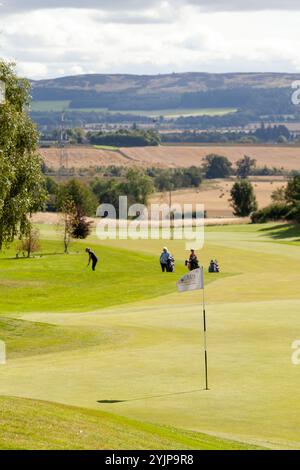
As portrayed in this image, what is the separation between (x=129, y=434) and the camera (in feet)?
66.5

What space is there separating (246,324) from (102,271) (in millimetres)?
24740

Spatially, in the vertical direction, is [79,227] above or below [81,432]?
below

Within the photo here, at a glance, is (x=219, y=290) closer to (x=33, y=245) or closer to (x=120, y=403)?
(x=33, y=245)

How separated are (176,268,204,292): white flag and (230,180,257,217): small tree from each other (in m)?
134

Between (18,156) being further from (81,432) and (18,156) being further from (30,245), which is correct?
(30,245)

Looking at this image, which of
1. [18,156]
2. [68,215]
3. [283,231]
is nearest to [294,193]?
[283,231]

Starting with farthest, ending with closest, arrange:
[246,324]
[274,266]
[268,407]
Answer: [274,266]
[246,324]
[268,407]

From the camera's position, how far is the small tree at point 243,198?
535 ft

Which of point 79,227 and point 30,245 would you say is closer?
point 30,245

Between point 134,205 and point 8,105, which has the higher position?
point 8,105

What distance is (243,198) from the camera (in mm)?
164750

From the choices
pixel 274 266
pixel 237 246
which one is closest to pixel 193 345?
pixel 274 266

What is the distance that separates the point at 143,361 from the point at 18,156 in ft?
50.7

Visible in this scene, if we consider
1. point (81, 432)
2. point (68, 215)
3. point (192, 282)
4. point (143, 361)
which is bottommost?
point (143, 361)
